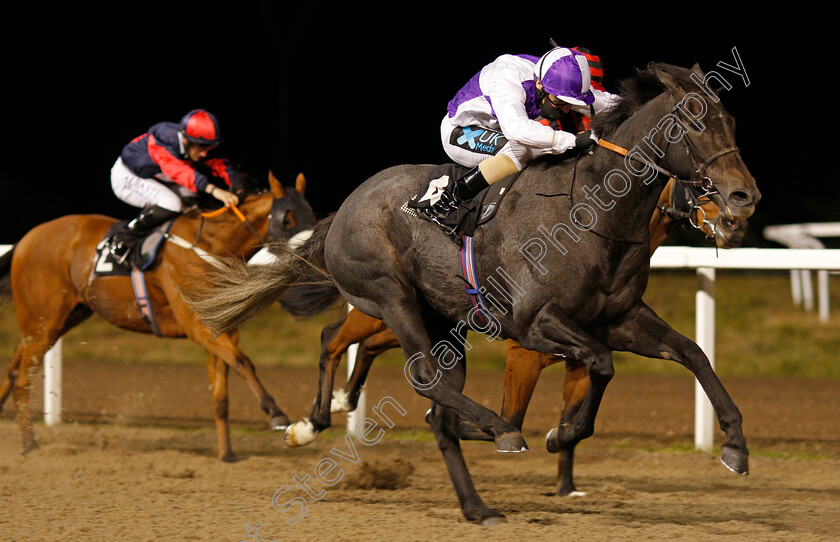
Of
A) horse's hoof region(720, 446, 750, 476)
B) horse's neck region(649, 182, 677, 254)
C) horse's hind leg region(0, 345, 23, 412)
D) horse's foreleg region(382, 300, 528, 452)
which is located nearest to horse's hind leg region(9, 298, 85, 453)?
horse's hind leg region(0, 345, 23, 412)

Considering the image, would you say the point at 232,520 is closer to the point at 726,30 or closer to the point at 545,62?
the point at 545,62

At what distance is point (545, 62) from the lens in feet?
12.8

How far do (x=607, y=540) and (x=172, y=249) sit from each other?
3450 mm

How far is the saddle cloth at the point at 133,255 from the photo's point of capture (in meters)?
6.01

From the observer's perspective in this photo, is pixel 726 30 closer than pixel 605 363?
No

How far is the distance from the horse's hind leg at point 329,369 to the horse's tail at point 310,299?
223mm

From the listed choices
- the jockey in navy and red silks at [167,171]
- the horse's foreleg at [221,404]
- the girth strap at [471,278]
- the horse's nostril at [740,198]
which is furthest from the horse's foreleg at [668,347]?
the jockey in navy and red silks at [167,171]

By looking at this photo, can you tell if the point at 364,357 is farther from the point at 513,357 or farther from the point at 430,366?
the point at 430,366

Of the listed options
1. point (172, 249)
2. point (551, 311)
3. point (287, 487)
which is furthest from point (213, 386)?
point (551, 311)

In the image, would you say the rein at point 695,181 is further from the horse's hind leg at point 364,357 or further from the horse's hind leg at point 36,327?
the horse's hind leg at point 36,327

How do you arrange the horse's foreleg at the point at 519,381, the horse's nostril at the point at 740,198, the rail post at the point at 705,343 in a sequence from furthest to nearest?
the rail post at the point at 705,343, the horse's foreleg at the point at 519,381, the horse's nostril at the point at 740,198

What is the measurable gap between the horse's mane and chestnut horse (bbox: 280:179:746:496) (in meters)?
0.39

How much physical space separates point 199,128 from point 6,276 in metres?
1.80

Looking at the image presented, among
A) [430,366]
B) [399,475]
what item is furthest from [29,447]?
[430,366]
